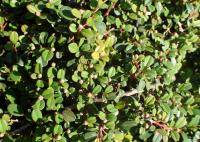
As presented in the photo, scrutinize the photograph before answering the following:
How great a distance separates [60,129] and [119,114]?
1.35ft

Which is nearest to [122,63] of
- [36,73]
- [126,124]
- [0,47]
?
[126,124]

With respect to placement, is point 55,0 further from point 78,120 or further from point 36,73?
point 78,120

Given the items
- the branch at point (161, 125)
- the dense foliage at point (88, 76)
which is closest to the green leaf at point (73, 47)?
the dense foliage at point (88, 76)

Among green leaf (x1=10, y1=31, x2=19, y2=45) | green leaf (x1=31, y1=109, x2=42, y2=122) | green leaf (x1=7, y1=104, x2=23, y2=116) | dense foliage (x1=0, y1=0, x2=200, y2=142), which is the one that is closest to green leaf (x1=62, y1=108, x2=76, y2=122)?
dense foliage (x1=0, y1=0, x2=200, y2=142)

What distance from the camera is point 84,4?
2.28 metres

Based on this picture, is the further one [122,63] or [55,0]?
[122,63]

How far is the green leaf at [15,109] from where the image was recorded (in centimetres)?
209

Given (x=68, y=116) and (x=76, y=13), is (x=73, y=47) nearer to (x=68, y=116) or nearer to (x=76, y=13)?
(x=76, y=13)

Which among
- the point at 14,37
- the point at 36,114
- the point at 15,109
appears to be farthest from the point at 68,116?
the point at 14,37

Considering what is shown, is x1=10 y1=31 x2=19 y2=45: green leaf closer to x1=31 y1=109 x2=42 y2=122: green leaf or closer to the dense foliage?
the dense foliage

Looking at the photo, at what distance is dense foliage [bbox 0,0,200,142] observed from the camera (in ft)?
6.77

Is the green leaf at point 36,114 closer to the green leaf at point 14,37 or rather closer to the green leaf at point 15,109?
the green leaf at point 15,109

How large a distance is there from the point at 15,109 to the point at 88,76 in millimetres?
412

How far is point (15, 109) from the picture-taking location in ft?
6.92
